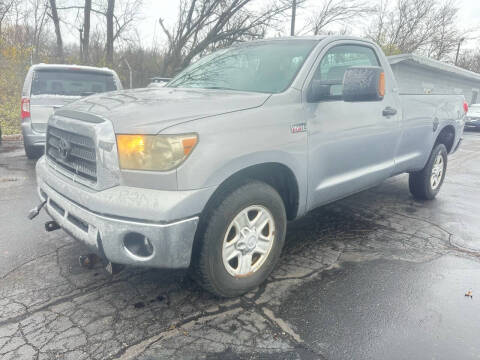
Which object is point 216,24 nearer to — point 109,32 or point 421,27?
point 109,32

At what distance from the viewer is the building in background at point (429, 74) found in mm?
17844

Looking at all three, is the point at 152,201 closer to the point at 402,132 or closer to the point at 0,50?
the point at 402,132

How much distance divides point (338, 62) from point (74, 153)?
2440 mm

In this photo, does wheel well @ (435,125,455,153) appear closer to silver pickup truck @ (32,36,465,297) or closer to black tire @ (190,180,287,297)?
silver pickup truck @ (32,36,465,297)

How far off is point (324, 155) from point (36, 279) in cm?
245

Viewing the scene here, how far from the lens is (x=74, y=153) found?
2510mm

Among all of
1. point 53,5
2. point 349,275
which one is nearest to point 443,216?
point 349,275

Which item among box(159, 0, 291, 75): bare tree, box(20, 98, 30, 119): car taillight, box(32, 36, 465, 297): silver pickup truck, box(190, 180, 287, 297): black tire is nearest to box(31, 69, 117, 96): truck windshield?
box(20, 98, 30, 119): car taillight

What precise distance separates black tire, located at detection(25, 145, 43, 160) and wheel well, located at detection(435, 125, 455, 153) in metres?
6.52

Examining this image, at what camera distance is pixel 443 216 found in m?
4.67

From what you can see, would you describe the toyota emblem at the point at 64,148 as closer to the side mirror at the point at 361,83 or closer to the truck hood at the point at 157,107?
the truck hood at the point at 157,107

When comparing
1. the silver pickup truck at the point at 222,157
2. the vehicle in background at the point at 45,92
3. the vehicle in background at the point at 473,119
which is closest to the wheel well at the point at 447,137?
the silver pickup truck at the point at 222,157

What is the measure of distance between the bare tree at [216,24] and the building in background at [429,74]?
546cm

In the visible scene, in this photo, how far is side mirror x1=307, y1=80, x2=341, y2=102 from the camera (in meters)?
2.95
